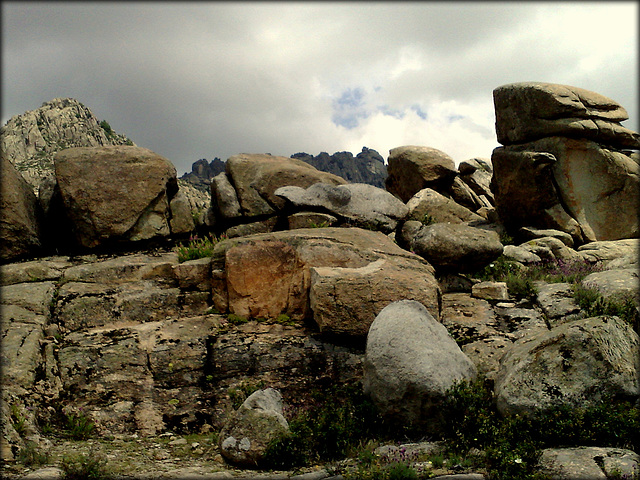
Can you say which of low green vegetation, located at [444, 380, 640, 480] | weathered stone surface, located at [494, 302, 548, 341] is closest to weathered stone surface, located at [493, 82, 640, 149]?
weathered stone surface, located at [494, 302, 548, 341]

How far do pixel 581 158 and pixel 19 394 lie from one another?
20039mm

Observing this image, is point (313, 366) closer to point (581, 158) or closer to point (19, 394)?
point (19, 394)

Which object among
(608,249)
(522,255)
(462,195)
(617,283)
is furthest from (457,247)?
(462,195)

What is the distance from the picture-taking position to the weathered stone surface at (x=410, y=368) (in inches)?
333

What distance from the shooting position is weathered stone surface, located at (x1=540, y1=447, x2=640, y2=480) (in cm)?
646

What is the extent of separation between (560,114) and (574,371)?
14.5 m

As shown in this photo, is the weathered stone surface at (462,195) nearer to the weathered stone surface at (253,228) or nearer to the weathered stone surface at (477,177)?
the weathered stone surface at (477,177)

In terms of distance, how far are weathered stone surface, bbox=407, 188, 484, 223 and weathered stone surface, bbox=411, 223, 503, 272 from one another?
5007 millimetres

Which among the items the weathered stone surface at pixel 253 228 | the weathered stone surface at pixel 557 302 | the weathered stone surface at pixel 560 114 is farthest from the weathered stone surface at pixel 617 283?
the weathered stone surface at pixel 253 228

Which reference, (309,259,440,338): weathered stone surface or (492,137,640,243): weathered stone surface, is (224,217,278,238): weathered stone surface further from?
(492,137,640,243): weathered stone surface

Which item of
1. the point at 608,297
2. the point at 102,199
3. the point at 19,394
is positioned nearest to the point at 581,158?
the point at 608,297

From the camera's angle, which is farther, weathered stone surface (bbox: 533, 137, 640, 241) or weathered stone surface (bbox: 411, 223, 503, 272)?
weathered stone surface (bbox: 533, 137, 640, 241)

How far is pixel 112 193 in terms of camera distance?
15062 mm

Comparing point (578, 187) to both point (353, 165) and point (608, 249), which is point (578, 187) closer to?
point (608, 249)
